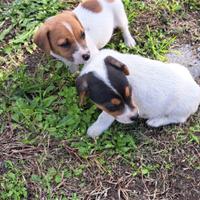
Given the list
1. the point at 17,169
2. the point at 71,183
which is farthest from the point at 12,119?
the point at 71,183

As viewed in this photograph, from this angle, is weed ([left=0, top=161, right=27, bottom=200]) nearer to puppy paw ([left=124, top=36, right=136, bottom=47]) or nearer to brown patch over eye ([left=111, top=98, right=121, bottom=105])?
brown patch over eye ([left=111, top=98, right=121, bottom=105])

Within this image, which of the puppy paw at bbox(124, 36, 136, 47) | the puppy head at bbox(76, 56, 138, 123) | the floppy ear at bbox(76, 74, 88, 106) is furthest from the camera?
the puppy paw at bbox(124, 36, 136, 47)

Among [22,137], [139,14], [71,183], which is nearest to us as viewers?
[71,183]

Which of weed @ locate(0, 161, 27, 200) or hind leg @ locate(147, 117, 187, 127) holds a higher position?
weed @ locate(0, 161, 27, 200)

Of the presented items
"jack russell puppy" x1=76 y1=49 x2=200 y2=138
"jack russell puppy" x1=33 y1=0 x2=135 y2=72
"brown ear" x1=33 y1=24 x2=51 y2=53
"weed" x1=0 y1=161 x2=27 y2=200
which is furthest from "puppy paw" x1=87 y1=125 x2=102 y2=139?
"brown ear" x1=33 y1=24 x2=51 y2=53

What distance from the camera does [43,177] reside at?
4992 mm

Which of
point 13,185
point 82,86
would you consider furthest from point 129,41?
point 13,185

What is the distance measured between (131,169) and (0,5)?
2.96 metres

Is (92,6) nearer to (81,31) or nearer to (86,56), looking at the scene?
(81,31)

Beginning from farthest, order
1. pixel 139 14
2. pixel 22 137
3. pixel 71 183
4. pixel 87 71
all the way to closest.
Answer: pixel 139 14 < pixel 22 137 < pixel 71 183 < pixel 87 71

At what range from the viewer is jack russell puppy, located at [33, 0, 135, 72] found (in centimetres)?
509

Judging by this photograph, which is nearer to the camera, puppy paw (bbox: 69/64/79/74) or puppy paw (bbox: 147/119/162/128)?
puppy paw (bbox: 147/119/162/128)

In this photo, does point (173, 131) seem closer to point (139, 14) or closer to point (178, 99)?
point (178, 99)

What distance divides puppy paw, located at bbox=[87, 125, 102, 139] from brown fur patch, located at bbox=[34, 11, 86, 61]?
779 mm
